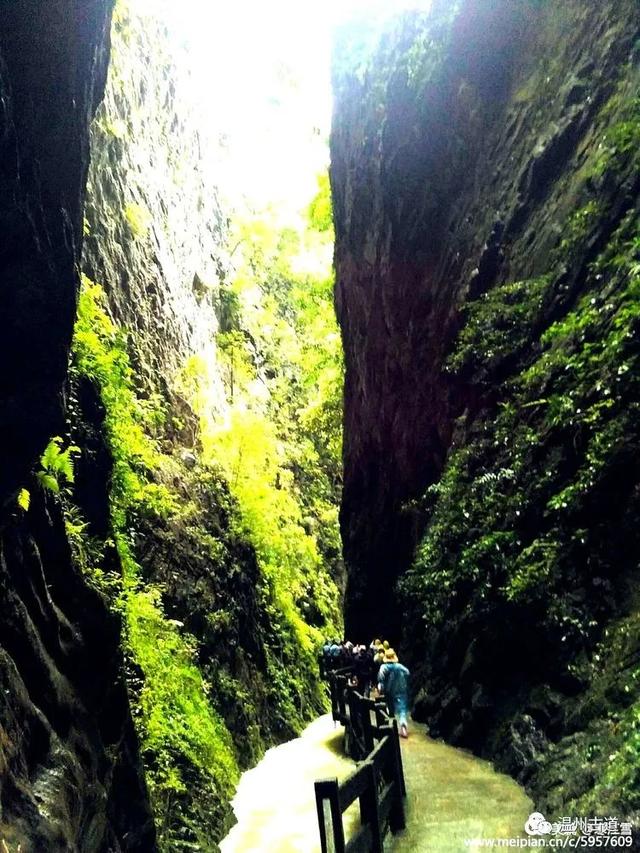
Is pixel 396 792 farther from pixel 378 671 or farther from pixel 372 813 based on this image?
pixel 378 671

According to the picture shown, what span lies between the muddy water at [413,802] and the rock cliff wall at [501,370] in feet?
1.47

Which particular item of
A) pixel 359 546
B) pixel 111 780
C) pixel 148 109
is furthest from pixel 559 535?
pixel 148 109

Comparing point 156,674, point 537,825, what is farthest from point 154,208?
point 537,825

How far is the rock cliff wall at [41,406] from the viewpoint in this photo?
5.41 m

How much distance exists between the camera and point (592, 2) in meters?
13.2

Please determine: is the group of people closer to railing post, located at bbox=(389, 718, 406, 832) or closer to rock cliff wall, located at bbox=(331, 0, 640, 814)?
rock cliff wall, located at bbox=(331, 0, 640, 814)

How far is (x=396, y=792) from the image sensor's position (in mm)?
7539

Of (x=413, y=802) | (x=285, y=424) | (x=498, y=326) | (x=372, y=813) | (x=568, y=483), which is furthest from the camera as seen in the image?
(x=285, y=424)

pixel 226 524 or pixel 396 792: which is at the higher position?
pixel 226 524

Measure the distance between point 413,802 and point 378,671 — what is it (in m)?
4.56

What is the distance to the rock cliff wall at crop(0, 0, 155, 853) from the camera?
5.41 m

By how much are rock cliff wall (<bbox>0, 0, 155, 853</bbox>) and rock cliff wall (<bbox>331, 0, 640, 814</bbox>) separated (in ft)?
14.3

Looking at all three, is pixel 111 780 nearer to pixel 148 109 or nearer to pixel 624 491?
pixel 624 491

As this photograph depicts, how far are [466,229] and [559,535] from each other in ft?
31.1
